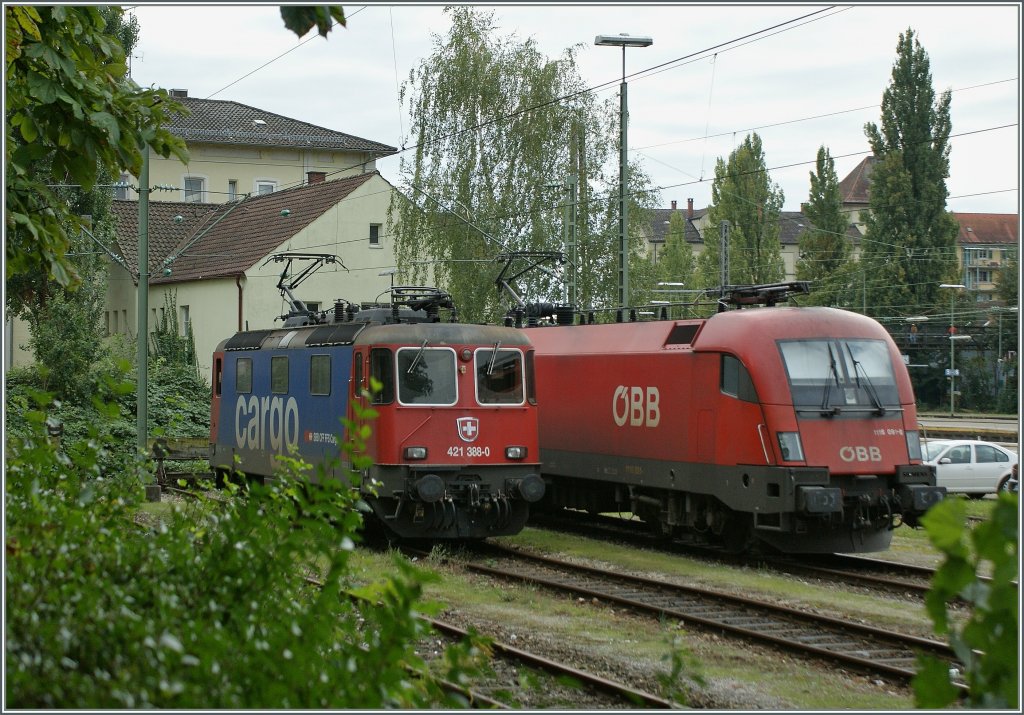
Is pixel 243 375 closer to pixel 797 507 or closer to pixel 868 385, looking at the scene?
pixel 797 507

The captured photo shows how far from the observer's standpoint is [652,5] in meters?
8.38

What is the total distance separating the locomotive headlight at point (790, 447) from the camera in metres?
14.5

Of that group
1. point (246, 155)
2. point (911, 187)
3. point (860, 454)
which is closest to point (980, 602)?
point (860, 454)

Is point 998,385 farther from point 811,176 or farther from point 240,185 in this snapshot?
point 240,185

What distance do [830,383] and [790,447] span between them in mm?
1039

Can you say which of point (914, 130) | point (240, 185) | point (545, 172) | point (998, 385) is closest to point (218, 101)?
point (240, 185)

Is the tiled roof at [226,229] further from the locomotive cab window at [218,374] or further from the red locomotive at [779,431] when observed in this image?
the red locomotive at [779,431]

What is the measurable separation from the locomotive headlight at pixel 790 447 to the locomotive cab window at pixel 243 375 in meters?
9.64

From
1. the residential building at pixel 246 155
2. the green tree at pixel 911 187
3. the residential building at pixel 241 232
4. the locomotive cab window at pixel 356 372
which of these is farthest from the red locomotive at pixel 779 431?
the green tree at pixel 911 187

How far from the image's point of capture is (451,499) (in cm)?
1597

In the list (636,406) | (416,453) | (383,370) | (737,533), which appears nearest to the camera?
(416,453)

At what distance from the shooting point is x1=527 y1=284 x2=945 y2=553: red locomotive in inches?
577

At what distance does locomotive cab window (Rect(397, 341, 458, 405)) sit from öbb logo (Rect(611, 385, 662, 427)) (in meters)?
2.71

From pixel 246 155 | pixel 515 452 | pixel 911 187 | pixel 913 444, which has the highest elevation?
pixel 246 155
